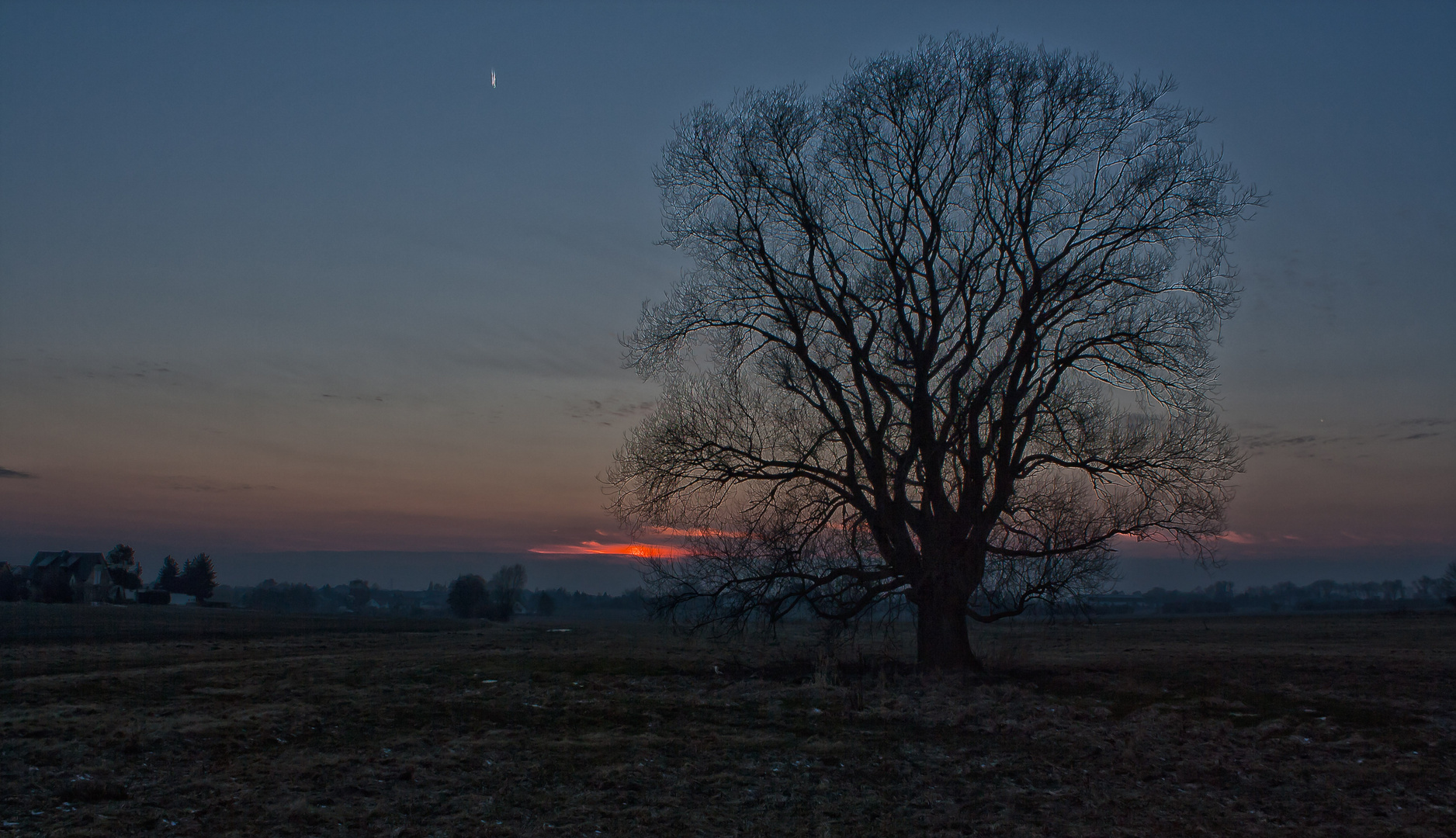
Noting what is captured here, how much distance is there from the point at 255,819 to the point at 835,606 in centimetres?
1272

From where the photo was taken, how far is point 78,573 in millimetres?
91750

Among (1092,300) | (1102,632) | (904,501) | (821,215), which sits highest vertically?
(821,215)

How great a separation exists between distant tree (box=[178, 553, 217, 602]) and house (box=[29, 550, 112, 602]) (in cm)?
1206

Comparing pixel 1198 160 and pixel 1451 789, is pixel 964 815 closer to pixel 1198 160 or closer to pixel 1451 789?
pixel 1451 789

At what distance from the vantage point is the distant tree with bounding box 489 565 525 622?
99.4 metres

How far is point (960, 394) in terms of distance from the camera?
58.7 feet

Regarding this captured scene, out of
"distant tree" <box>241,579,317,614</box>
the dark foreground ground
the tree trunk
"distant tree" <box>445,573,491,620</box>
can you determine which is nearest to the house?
"distant tree" <box>445,573,491,620</box>

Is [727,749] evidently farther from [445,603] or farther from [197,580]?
[445,603]

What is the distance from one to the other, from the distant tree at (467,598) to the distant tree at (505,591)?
59.5 inches

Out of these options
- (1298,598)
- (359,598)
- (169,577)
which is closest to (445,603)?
(359,598)

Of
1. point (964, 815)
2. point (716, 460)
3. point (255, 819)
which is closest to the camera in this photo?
point (255, 819)

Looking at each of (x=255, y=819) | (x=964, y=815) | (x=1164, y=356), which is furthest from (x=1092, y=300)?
(x=255, y=819)

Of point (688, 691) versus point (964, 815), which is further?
point (688, 691)

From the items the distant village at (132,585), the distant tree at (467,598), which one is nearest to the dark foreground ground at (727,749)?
the distant village at (132,585)
